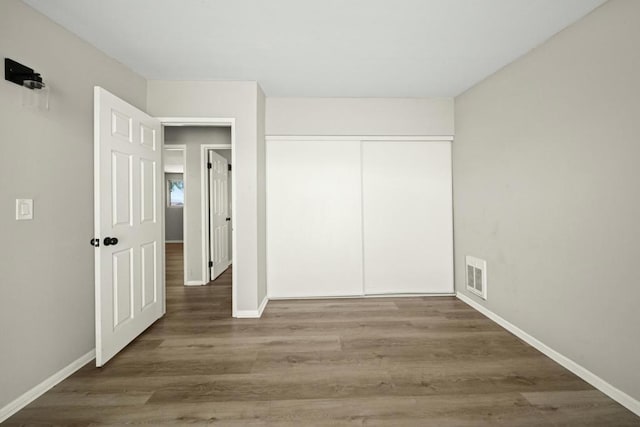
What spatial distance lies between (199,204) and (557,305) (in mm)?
4308

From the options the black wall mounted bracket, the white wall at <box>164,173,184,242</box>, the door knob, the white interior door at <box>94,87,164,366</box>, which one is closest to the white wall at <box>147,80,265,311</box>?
the white interior door at <box>94,87,164,366</box>

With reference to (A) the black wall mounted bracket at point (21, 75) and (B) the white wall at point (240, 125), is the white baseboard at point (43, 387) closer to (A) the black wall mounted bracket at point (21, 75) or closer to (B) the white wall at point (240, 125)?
(B) the white wall at point (240, 125)

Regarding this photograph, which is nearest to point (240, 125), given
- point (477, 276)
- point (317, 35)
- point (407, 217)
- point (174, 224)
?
point (317, 35)

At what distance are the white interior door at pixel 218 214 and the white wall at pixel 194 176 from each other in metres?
0.16

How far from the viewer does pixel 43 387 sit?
6.06ft

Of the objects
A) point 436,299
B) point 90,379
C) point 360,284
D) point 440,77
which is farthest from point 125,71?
point 436,299

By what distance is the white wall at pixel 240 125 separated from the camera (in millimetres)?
2982

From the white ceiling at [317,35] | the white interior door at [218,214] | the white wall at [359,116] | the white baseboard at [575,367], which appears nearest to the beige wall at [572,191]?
the white baseboard at [575,367]

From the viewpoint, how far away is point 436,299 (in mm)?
3531

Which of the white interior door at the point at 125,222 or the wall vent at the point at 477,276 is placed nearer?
the white interior door at the point at 125,222

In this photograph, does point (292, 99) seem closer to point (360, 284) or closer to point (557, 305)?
point (360, 284)

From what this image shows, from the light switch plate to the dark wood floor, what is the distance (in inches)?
44.5

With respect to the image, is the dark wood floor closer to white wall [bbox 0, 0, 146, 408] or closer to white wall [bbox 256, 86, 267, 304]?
white wall [bbox 0, 0, 146, 408]

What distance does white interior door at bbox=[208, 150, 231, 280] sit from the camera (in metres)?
4.43
